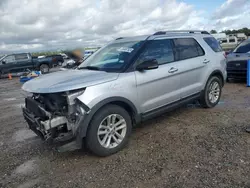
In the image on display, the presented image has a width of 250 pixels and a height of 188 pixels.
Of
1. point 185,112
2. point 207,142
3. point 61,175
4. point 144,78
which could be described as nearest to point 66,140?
point 61,175

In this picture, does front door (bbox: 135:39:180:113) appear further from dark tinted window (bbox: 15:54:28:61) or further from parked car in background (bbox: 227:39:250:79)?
dark tinted window (bbox: 15:54:28:61)

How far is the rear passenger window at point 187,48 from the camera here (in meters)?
4.61

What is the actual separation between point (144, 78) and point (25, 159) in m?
2.36

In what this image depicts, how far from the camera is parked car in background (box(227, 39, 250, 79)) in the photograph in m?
8.26

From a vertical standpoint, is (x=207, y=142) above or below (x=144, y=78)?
below

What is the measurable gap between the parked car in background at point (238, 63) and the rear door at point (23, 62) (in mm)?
15310

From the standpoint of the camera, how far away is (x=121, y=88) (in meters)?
3.52

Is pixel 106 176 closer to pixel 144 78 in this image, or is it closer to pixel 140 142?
pixel 140 142

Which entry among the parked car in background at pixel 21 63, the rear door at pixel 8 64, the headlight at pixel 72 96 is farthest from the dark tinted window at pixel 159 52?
the rear door at pixel 8 64

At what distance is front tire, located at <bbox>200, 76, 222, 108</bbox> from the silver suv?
141 mm

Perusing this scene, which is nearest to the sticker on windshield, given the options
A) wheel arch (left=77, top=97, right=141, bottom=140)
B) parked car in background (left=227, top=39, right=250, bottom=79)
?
wheel arch (left=77, top=97, right=141, bottom=140)

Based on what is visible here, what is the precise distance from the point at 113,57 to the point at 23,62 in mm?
16278

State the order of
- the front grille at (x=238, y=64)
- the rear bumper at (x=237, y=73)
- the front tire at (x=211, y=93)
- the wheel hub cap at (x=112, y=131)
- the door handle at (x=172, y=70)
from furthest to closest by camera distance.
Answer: the rear bumper at (x=237, y=73)
the front grille at (x=238, y=64)
the front tire at (x=211, y=93)
the door handle at (x=172, y=70)
the wheel hub cap at (x=112, y=131)

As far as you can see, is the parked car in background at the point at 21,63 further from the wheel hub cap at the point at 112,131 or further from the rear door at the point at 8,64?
the wheel hub cap at the point at 112,131
